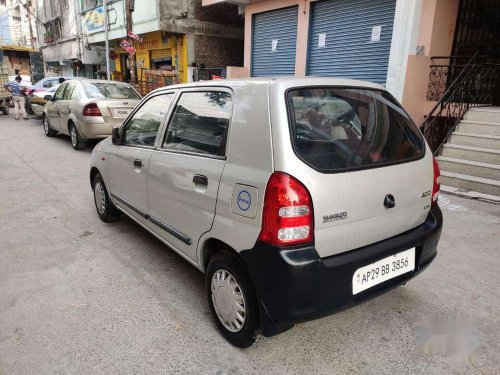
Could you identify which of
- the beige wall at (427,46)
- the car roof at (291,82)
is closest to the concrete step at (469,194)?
the beige wall at (427,46)

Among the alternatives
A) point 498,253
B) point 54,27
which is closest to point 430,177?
point 498,253

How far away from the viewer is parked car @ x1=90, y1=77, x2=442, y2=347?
2.01m

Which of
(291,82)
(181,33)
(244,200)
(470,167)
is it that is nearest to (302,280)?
(244,200)

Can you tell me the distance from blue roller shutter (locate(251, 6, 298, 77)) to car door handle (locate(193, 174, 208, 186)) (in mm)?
9140

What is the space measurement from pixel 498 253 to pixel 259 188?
3.20m

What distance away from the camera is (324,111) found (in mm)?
2320

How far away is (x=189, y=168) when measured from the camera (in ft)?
8.73

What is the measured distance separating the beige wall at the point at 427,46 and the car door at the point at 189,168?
5.99 metres

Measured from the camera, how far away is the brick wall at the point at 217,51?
16.1m

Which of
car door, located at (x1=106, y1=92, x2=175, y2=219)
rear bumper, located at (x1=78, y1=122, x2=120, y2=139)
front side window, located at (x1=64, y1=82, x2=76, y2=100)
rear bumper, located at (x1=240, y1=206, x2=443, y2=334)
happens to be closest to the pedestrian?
front side window, located at (x1=64, y1=82, x2=76, y2=100)

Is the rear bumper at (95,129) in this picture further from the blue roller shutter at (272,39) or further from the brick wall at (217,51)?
the brick wall at (217,51)

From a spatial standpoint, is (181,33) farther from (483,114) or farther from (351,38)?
(483,114)

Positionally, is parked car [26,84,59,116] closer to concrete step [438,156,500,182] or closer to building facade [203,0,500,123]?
building facade [203,0,500,123]

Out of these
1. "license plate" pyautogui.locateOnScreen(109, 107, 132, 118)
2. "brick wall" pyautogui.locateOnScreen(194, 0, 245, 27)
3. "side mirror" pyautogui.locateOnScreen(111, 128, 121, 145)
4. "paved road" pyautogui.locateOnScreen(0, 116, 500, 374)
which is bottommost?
"paved road" pyautogui.locateOnScreen(0, 116, 500, 374)
